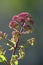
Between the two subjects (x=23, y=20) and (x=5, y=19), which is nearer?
(x=23, y=20)

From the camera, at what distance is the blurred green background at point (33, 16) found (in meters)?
1.70

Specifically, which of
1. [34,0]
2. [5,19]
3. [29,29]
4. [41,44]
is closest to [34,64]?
[41,44]

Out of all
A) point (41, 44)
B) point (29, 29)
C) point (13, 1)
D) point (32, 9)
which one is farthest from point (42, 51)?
point (29, 29)

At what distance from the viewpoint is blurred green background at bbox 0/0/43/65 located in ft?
5.58

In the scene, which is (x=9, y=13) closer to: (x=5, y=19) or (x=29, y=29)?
(x=5, y=19)

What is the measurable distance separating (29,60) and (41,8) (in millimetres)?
514

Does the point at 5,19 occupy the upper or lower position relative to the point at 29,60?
upper

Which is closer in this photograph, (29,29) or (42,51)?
(29,29)

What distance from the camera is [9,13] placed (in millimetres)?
1724

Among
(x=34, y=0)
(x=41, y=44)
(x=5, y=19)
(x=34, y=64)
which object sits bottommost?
(x=34, y=64)

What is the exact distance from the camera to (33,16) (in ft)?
5.74

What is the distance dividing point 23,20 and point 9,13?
104cm

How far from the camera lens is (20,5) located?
1754mm

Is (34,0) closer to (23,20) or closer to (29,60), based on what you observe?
(29,60)
